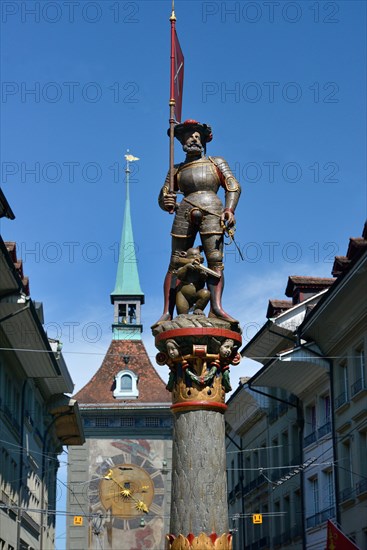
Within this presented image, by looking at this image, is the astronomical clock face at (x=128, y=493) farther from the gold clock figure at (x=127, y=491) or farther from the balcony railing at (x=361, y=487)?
the balcony railing at (x=361, y=487)

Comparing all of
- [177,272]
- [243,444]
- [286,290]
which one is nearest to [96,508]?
[243,444]

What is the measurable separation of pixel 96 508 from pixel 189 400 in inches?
2165

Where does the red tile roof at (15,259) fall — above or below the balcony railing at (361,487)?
above

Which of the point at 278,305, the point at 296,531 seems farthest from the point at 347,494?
the point at 278,305

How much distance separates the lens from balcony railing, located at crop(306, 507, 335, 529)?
35253 millimetres

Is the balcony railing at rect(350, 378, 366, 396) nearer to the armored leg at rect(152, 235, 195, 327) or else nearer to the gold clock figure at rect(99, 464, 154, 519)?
the armored leg at rect(152, 235, 195, 327)

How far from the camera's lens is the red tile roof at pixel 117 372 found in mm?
73625

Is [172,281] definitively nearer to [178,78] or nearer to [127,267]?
[178,78]

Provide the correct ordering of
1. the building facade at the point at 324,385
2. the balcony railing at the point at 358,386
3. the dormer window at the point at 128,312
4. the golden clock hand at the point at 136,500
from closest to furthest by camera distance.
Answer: the building facade at the point at 324,385 → the balcony railing at the point at 358,386 → the golden clock hand at the point at 136,500 → the dormer window at the point at 128,312

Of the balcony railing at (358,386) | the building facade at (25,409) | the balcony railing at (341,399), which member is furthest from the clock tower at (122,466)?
the balcony railing at (358,386)

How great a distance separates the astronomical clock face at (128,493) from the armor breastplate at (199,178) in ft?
175

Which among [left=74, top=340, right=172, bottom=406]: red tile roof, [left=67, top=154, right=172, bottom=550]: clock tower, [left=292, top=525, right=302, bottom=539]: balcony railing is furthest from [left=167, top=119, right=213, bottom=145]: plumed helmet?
[left=74, top=340, right=172, bottom=406]: red tile roof

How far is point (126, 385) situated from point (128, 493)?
9.16m

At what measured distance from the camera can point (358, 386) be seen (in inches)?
1293
